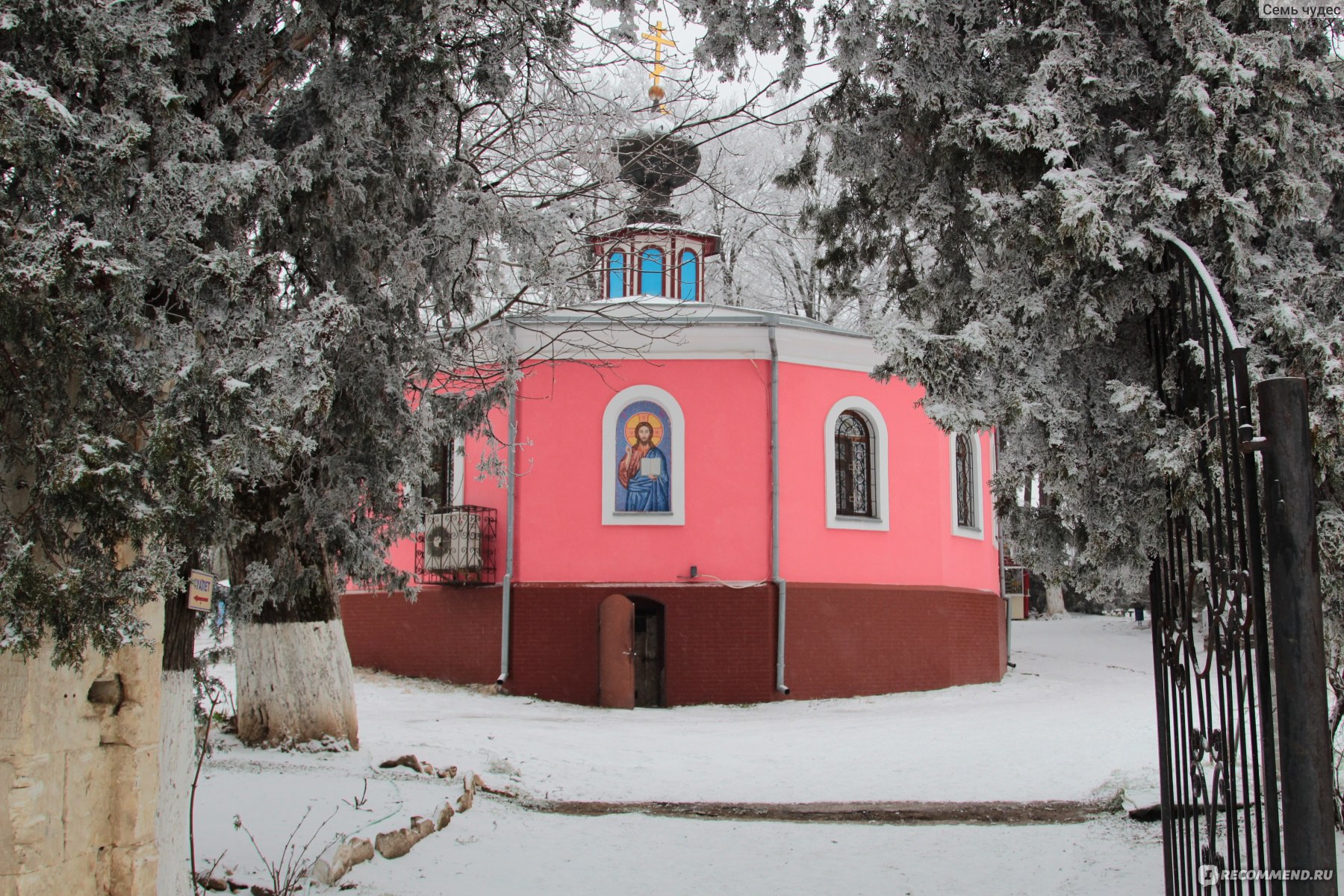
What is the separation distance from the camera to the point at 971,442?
55.9 ft

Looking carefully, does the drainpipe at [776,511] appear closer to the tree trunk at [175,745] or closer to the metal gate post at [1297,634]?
the tree trunk at [175,745]

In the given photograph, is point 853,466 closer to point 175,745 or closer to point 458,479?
point 458,479

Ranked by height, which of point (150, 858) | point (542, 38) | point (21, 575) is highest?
point (542, 38)

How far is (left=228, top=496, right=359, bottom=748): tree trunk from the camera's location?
8.37m

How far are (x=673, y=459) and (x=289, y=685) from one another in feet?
24.2

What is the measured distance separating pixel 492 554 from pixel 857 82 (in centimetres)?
1025

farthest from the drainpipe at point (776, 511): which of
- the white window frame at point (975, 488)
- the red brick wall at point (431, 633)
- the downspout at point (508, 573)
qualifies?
the red brick wall at point (431, 633)

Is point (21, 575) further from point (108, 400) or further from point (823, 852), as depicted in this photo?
point (823, 852)

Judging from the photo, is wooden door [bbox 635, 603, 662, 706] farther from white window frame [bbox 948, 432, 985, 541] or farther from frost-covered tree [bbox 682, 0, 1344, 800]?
frost-covered tree [bbox 682, 0, 1344, 800]

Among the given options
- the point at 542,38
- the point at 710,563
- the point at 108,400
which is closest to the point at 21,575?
the point at 108,400

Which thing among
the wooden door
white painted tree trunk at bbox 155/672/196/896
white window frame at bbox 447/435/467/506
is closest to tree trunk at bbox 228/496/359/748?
white painted tree trunk at bbox 155/672/196/896

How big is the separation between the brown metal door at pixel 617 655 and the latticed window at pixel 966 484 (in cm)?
554

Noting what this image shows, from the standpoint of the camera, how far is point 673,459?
15.0m

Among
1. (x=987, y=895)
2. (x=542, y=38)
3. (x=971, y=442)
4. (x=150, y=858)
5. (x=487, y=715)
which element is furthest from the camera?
(x=971, y=442)
